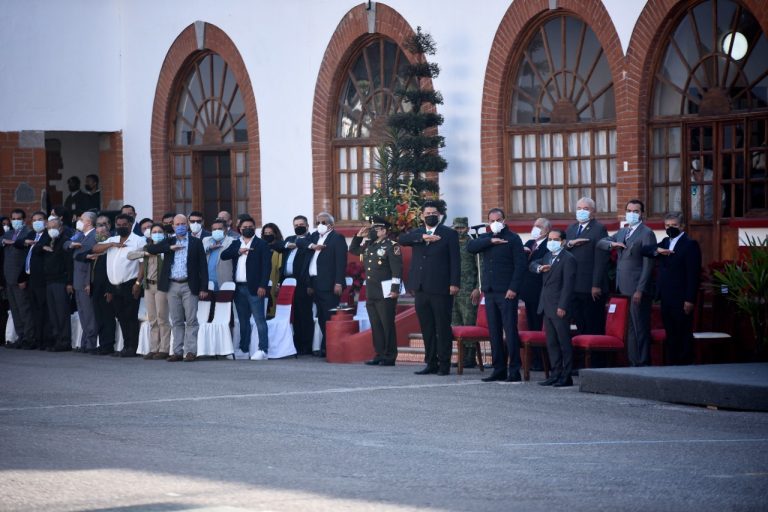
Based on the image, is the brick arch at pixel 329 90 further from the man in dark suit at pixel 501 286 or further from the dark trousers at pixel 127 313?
the man in dark suit at pixel 501 286

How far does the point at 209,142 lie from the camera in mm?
27719

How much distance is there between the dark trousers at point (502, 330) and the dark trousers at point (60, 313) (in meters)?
7.84

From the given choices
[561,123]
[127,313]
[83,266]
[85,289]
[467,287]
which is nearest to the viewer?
[467,287]

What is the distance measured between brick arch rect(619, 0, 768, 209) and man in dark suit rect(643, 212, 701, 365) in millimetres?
3978

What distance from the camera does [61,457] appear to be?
10672 mm

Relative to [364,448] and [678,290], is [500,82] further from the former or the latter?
[364,448]

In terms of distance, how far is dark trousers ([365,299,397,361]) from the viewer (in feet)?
60.0

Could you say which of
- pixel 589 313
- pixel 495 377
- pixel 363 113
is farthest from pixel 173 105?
pixel 495 377

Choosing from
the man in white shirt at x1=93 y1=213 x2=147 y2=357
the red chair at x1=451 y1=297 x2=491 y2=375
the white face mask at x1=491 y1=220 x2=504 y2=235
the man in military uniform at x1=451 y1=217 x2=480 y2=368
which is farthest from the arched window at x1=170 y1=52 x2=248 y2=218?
the white face mask at x1=491 y1=220 x2=504 y2=235

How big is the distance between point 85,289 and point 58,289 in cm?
88

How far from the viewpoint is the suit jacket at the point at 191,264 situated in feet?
63.8

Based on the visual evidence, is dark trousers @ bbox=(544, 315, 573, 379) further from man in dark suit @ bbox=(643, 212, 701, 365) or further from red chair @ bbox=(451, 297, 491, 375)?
man in dark suit @ bbox=(643, 212, 701, 365)

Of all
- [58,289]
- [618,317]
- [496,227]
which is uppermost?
[496,227]

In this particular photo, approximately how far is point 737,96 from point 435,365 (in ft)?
A: 18.4
